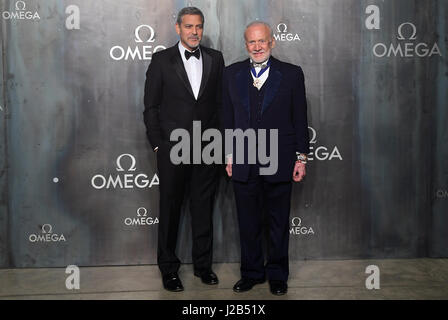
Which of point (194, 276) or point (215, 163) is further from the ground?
point (215, 163)

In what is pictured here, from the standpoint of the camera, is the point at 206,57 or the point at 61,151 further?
the point at 61,151

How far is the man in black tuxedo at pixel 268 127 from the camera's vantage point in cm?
368

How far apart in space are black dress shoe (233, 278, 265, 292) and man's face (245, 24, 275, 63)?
4.93 feet

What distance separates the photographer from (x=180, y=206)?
3.99 meters

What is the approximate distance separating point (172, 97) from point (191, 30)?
18.9 inches

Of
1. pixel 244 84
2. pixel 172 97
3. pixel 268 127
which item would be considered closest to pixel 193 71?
pixel 172 97

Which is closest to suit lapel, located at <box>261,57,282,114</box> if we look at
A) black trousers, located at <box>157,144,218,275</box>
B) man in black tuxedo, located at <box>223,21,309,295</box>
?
man in black tuxedo, located at <box>223,21,309,295</box>

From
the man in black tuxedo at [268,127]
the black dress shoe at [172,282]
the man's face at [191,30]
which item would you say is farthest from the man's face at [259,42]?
the black dress shoe at [172,282]

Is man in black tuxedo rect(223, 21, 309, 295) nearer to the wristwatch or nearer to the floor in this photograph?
the wristwatch

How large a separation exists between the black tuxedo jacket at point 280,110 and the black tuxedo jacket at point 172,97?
25 centimetres

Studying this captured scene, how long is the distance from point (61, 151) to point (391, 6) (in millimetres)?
2793

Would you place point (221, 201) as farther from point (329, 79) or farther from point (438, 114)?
point (438, 114)

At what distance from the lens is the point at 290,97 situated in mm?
3711

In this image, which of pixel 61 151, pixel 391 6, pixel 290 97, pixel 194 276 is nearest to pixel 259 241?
pixel 194 276
